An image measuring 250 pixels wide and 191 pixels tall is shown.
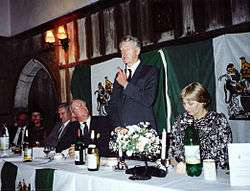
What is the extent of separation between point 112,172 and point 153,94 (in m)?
0.70

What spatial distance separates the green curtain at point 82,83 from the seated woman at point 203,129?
10.8 feet

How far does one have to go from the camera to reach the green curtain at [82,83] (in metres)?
5.76

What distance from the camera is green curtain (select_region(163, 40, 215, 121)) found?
400 cm

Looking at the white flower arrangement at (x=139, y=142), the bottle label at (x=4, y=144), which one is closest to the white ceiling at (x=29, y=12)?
the bottle label at (x=4, y=144)

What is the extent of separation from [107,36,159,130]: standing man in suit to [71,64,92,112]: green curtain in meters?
2.93

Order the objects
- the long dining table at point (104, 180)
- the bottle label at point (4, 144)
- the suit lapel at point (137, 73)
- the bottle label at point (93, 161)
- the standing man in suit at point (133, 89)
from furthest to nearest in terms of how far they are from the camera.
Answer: the bottle label at point (4, 144), the suit lapel at point (137, 73), the standing man in suit at point (133, 89), the bottle label at point (93, 161), the long dining table at point (104, 180)

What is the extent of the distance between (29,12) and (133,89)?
566 centimetres

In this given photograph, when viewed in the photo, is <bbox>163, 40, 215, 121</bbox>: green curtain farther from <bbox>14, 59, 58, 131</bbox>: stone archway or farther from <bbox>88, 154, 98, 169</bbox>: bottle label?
<bbox>14, 59, 58, 131</bbox>: stone archway

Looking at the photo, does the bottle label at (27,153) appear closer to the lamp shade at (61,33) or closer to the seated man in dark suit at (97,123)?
the seated man in dark suit at (97,123)

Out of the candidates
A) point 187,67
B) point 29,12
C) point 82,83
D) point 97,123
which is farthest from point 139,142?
point 29,12

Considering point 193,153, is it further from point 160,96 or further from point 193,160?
point 160,96

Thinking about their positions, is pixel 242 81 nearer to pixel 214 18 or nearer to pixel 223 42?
pixel 223 42

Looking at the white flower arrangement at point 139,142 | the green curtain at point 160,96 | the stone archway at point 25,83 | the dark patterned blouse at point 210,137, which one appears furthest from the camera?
the stone archway at point 25,83

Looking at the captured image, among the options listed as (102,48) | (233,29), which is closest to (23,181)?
(233,29)
